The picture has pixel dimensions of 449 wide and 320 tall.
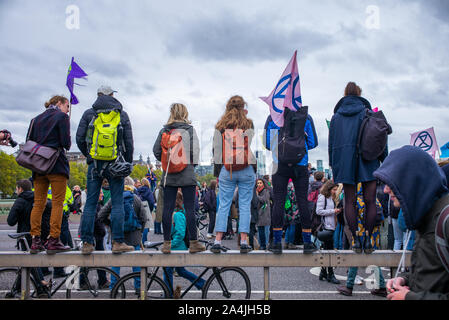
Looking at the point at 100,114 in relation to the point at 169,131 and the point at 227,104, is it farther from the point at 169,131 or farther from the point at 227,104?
the point at 227,104

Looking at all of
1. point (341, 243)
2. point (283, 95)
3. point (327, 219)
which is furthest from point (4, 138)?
point (341, 243)

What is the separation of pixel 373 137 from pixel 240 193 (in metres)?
1.80

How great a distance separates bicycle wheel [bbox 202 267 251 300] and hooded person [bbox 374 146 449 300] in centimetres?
301

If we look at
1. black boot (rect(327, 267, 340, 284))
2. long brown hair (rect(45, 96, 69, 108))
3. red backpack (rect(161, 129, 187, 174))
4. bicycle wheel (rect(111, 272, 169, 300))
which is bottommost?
black boot (rect(327, 267, 340, 284))

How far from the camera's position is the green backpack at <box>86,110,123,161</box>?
454cm

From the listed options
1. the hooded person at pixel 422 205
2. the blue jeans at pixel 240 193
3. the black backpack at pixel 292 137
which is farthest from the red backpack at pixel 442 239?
the blue jeans at pixel 240 193

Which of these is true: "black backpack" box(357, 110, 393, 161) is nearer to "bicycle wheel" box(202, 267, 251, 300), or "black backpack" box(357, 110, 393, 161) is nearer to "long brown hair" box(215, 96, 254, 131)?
"long brown hair" box(215, 96, 254, 131)

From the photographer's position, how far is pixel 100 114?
4648 mm

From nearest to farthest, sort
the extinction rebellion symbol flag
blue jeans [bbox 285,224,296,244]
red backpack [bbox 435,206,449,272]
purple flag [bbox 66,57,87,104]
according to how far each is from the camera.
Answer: red backpack [bbox 435,206,449,272], purple flag [bbox 66,57,87,104], blue jeans [bbox 285,224,296,244], the extinction rebellion symbol flag

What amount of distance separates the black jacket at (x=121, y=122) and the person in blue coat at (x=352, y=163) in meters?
2.70

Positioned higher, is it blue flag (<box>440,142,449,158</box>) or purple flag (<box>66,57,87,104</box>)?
purple flag (<box>66,57,87,104</box>)

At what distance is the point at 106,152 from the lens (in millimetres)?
4547

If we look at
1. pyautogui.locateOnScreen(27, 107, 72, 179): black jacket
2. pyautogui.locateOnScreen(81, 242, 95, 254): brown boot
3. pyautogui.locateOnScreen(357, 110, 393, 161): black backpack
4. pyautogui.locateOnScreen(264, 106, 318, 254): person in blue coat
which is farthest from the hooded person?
pyautogui.locateOnScreen(27, 107, 72, 179): black jacket

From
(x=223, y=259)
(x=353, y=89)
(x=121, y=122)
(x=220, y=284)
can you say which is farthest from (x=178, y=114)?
(x=220, y=284)
